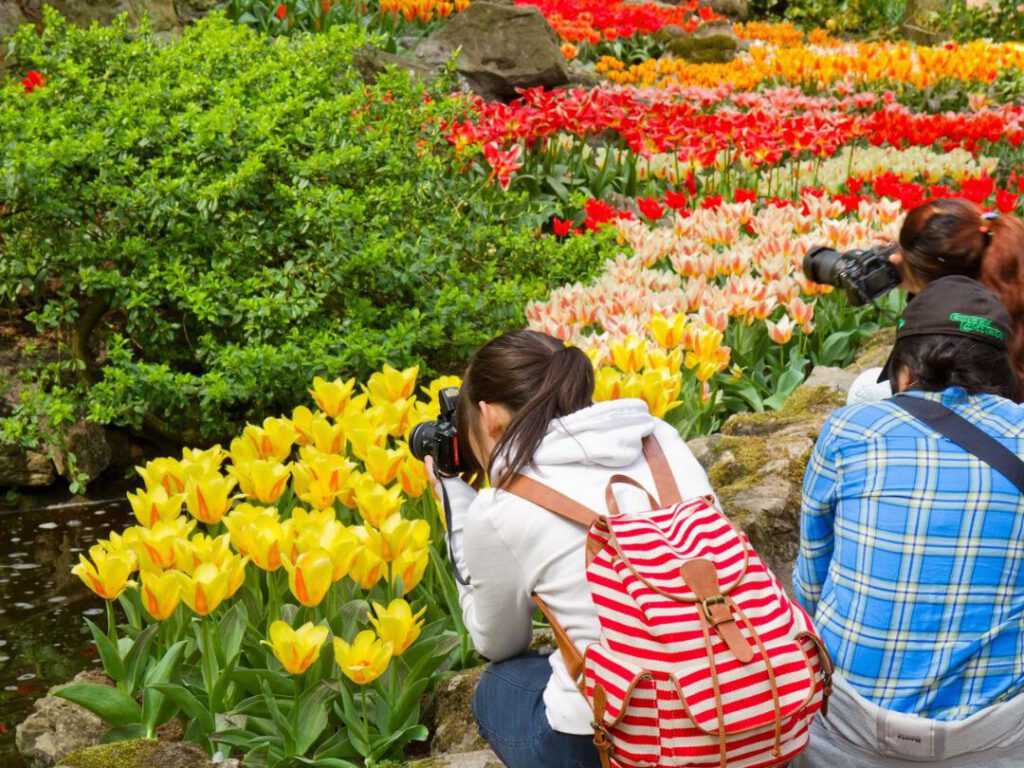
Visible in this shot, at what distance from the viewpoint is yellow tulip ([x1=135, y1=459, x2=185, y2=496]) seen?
2947 millimetres

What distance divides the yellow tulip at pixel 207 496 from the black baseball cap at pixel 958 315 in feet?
4.92

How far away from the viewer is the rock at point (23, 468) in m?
5.27

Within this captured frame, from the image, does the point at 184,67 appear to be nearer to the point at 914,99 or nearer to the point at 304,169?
the point at 304,169

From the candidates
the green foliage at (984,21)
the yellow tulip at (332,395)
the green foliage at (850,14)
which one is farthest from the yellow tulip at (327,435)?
the green foliage at (850,14)

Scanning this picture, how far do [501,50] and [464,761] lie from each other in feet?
28.5

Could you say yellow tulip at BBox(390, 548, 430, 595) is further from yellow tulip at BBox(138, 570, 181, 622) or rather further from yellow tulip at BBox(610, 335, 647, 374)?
yellow tulip at BBox(610, 335, 647, 374)

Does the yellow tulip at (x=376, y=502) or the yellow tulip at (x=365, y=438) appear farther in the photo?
the yellow tulip at (x=365, y=438)

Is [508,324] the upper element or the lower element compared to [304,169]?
lower

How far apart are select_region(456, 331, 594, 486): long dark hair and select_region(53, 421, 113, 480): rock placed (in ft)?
10.7

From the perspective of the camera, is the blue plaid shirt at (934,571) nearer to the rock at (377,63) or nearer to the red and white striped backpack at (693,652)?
the red and white striped backpack at (693,652)

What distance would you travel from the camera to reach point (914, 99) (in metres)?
12.2

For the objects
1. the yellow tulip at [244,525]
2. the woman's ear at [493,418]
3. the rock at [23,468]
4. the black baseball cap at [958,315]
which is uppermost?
the black baseball cap at [958,315]

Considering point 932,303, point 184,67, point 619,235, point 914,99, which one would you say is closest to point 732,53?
point 914,99

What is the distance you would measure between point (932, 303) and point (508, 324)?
10.3 feet
